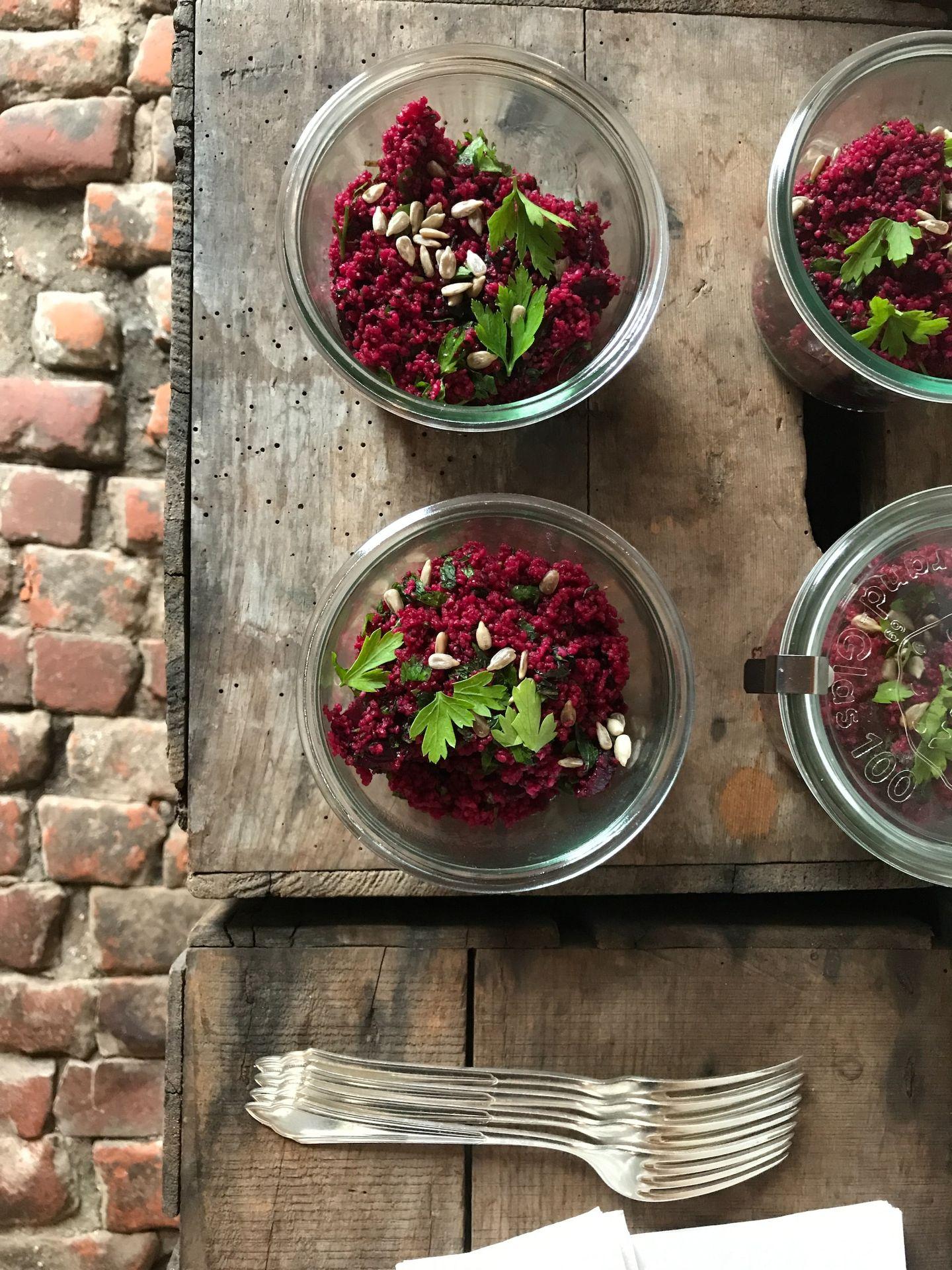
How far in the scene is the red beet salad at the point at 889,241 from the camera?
0.89 metres

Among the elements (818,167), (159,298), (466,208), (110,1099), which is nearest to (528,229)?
(466,208)

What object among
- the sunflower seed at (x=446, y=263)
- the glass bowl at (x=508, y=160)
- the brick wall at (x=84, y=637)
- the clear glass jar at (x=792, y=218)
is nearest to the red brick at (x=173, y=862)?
the brick wall at (x=84, y=637)

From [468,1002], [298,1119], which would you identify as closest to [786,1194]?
[468,1002]

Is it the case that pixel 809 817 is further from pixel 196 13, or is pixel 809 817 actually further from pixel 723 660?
pixel 196 13

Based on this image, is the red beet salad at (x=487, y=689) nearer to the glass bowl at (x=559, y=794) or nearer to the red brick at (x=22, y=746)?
the glass bowl at (x=559, y=794)

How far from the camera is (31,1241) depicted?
1420 mm

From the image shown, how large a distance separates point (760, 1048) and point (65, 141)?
1.44 m

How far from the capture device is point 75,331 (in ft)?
4.42

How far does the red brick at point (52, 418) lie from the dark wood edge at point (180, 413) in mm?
422

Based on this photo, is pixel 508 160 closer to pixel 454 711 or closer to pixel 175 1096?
pixel 454 711

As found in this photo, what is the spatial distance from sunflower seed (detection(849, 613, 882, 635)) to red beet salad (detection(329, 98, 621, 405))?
377mm

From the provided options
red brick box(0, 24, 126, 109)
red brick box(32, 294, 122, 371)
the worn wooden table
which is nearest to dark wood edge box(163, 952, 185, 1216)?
the worn wooden table

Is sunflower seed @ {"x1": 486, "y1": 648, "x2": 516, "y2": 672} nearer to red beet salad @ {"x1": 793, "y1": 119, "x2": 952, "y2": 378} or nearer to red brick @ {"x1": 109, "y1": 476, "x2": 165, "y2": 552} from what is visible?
red beet salad @ {"x1": 793, "y1": 119, "x2": 952, "y2": 378}

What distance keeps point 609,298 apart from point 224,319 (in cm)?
39
